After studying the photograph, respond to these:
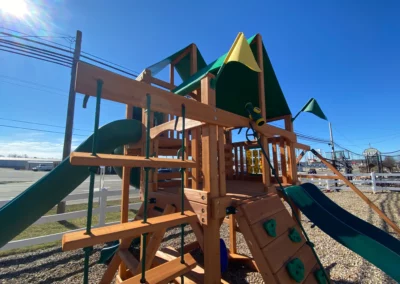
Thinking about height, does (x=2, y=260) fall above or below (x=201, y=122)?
below

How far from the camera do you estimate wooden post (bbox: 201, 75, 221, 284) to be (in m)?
1.93

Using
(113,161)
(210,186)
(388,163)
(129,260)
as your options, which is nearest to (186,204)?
(210,186)

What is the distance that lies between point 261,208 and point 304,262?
674 millimetres

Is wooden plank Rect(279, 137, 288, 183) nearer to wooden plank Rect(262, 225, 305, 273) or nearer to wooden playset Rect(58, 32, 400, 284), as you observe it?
wooden playset Rect(58, 32, 400, 284)

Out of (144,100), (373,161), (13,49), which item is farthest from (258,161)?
(373,161)

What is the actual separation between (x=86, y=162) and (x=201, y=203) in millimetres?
1308

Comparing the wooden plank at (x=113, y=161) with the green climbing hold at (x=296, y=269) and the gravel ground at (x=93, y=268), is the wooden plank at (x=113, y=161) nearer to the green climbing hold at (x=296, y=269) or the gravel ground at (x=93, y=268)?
the green climbing hold at (x=296, y=269)

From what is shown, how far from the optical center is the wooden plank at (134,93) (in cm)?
126

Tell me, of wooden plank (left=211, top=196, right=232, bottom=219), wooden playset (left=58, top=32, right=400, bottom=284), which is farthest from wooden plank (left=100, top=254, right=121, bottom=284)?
wooden plank (left=211, top=196, right=232, bottom=219)

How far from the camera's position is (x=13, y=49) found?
6355 mm

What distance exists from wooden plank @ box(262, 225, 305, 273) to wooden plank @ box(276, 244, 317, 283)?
0.11 ft

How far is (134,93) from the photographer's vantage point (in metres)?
1.47

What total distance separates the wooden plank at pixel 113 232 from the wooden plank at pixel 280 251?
3.20 ft

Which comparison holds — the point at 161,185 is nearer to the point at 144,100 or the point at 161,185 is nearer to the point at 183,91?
the point at 183,91
